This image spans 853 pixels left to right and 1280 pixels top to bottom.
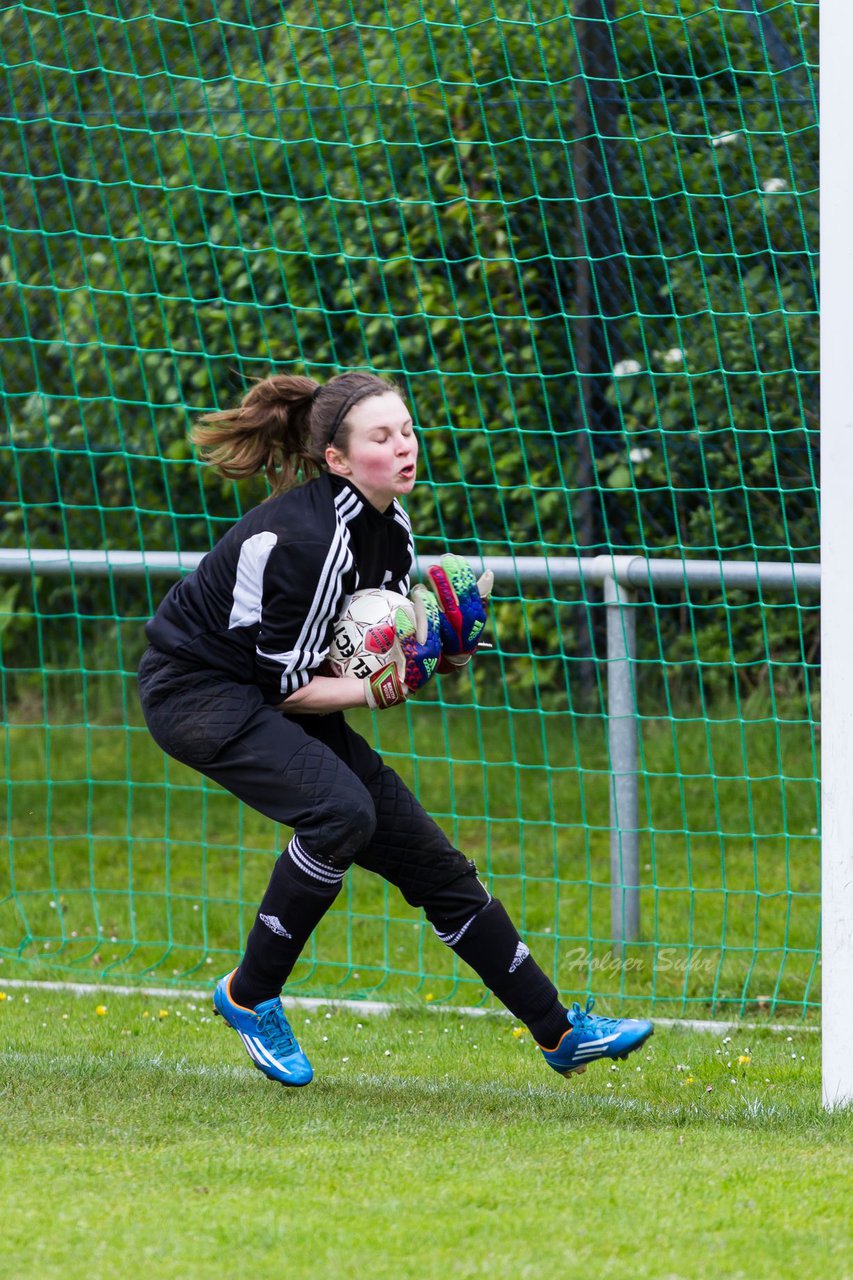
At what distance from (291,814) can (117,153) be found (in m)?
5.17

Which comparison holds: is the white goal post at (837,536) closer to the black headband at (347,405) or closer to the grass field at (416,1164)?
the grass field at (416,1164)

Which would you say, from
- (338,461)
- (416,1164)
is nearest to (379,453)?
(338,461)

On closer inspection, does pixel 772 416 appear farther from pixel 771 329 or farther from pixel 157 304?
pixel 157 304

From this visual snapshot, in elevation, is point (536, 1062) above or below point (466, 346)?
below

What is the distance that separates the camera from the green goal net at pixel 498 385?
6.32m

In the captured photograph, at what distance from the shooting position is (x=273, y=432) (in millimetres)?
4270

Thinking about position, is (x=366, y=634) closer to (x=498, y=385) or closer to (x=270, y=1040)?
(x=270, y=1040)

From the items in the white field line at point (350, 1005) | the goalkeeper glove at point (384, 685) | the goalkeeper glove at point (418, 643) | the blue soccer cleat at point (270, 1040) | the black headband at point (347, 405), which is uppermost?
the black headband at point (347, 405)

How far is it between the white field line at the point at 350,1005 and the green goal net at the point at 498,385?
166mm

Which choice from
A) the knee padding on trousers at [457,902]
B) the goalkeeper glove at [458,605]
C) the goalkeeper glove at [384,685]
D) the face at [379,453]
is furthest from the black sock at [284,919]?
the face at [379,453]

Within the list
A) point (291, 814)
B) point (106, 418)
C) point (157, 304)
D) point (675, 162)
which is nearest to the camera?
point (291, 814)

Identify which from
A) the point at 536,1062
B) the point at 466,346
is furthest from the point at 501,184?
the point at 536,1062

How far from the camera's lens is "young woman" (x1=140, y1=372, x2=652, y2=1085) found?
12.9 feet

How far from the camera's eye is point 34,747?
29.6 ft
